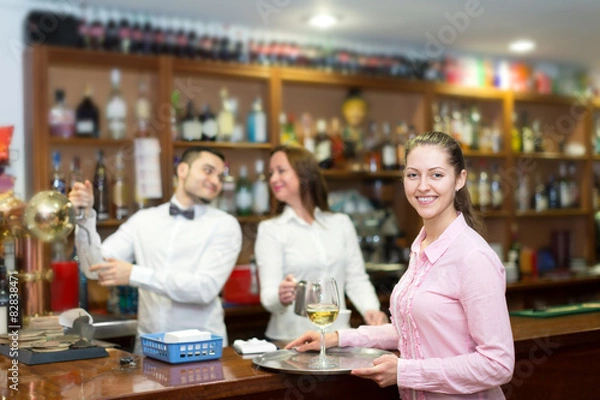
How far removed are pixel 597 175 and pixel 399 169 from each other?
2301mm

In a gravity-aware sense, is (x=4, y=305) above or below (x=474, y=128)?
below

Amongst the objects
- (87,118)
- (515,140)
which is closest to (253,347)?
(87,118)

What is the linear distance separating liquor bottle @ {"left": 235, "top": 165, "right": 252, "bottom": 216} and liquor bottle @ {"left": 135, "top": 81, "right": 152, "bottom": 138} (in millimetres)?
693

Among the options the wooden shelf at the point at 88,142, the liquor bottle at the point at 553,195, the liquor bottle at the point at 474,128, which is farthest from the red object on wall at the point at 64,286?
the liquor bottle at the point at 553,195

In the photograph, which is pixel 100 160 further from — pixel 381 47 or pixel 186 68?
pixel 381 47

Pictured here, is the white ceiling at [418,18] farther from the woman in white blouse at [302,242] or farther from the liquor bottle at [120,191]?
the woman in white blouse at [302,242]

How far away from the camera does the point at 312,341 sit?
2.27 m

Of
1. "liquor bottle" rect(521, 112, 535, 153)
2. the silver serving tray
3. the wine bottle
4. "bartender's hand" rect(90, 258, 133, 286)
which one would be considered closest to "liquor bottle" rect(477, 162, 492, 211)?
"liquor bottle" rect(521, 112, 535, 153)

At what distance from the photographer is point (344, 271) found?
338 cm

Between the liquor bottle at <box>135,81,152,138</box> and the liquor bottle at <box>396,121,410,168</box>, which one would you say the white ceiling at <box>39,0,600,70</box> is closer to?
the liquor bottle at <box>135,81,152,138</box>

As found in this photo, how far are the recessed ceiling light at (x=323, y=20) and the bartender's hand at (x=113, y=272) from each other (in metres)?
2.26

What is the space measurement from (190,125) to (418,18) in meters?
1.54

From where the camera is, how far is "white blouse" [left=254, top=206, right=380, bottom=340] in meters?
3.20

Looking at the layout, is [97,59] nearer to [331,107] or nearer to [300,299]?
[331,107]
